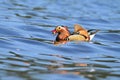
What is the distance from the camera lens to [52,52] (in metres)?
13.2

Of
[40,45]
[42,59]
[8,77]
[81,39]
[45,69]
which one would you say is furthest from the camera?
[81,39]

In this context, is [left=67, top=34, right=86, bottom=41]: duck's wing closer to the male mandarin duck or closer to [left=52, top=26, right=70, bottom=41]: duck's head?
the male mandarin duck

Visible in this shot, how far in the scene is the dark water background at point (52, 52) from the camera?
10.3 meters

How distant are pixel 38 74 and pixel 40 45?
4.38 m

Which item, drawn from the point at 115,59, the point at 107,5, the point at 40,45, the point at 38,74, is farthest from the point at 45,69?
the point at 107,5

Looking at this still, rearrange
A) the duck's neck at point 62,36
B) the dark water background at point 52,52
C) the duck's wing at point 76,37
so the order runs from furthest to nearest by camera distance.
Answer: the duck's neck at point 62,36
the duck's wing at point 76,37
the dark water background at point 52,52

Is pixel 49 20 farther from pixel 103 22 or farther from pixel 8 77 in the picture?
pixel 8 77

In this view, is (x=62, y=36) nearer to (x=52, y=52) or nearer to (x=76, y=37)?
(x=76, y=37)

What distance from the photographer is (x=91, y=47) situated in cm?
1462

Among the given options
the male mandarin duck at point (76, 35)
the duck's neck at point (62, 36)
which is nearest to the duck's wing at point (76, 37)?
the male mandarin duck at point (76, 35)

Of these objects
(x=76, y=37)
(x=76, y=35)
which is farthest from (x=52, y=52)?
(x=76, y=35)

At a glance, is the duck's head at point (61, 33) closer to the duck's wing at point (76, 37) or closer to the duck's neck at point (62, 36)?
the duck's neck at point (62, 36)

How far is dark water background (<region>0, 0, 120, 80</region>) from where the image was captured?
10.3 metres

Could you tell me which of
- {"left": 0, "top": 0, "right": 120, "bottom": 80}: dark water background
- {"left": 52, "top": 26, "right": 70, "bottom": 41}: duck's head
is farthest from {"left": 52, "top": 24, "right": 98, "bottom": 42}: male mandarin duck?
{"left": 0, "top": 0, "right": 120, "bottom": 80}: dark water background
